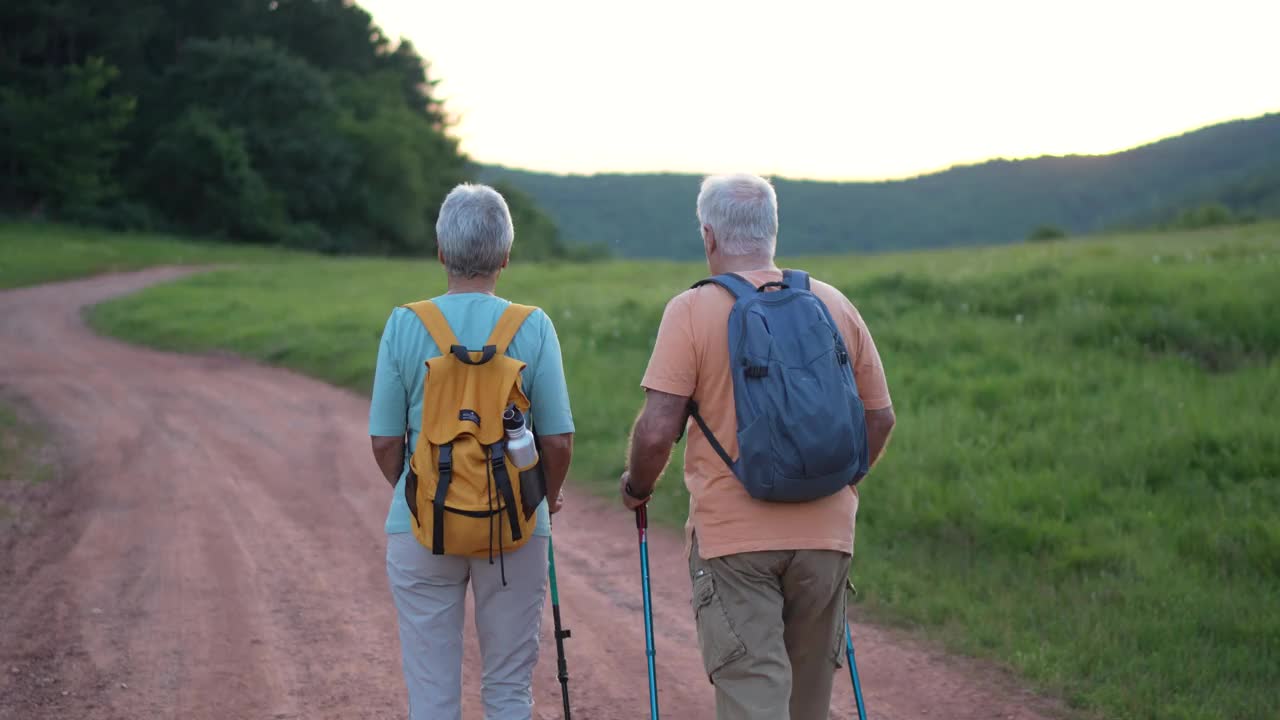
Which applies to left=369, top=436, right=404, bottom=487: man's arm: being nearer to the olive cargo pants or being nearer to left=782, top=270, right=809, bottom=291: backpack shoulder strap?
the olive cargo pants

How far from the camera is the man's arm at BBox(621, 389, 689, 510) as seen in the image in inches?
126

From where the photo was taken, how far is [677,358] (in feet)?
10.4

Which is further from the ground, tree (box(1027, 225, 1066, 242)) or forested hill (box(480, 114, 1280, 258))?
forested hill (box(480, 114, 1280, 258))

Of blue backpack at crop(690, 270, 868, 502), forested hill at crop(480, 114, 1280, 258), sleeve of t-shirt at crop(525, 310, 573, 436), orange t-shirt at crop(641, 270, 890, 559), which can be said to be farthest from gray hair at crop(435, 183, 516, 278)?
forested hill at crop(480, 114, 1280, 258)

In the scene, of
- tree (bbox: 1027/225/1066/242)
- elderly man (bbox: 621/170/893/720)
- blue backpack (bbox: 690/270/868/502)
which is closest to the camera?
blue backpack (bbox: 690/270/868/502)

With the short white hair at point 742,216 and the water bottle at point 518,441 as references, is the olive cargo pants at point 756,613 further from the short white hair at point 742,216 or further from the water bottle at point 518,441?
the short white hair at point 742,216

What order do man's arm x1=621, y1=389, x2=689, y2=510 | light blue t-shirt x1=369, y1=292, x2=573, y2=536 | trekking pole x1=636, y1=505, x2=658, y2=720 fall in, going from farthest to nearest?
1. trekking pole x1=636, y1=505, x2=658, y2=720
2. light blue t-shirt x1=369, y1=292, x2=573, y2=536
3. man's arm x1=621, y1=389, x2=689, y2=510

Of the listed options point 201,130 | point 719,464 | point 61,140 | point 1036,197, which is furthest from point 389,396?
point 201,130

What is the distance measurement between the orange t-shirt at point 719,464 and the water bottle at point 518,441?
374 millimetres

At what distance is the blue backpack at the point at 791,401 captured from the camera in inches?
117

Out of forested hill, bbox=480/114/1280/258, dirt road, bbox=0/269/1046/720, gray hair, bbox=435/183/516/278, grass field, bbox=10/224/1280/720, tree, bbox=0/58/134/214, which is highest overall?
tree, bbox=0/58/134/214

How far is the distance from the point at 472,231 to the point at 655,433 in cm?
81

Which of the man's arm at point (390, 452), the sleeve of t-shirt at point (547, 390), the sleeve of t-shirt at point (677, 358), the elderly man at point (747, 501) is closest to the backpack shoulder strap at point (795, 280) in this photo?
the elderly man at point (747, 501)

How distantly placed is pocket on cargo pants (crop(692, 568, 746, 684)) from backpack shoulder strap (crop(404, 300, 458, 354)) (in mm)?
971
